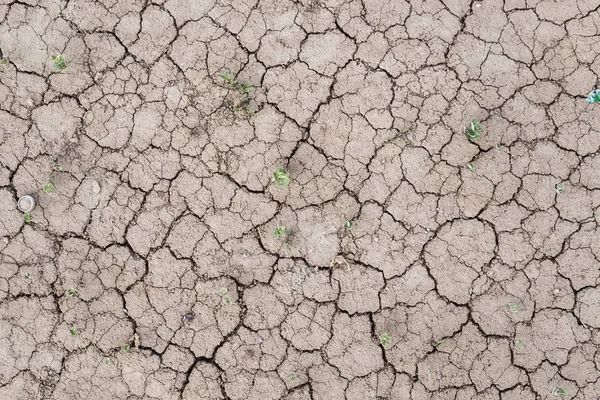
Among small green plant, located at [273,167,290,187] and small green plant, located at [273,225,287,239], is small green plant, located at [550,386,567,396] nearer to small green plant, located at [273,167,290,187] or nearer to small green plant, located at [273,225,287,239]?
small green plant, located at [273,225,287,239]

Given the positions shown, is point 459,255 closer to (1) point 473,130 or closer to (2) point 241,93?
(1) point 473,130

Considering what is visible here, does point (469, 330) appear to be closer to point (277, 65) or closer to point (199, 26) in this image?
point (277, 65)

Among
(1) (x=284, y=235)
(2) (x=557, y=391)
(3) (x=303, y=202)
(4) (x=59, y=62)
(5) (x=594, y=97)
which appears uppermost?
(5) (x=594, y=97)

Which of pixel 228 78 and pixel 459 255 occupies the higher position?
pixel 228 78

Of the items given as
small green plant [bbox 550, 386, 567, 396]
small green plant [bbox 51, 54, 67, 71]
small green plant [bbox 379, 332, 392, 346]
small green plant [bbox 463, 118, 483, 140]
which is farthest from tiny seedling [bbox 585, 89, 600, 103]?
small green plant [bbox 51, 54, 67, 71]

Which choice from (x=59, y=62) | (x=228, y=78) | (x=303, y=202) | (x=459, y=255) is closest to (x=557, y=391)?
(x=459, y=255)
